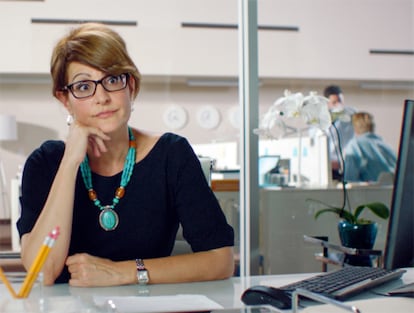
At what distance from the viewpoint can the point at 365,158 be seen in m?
4.22

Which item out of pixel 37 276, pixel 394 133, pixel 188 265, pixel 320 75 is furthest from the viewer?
pixel 394 133

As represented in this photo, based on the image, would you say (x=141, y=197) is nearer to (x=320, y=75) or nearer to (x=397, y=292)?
(x=397, y=292)

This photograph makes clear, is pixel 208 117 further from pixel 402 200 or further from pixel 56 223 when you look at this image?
pixel 402 200

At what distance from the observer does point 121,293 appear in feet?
3.68

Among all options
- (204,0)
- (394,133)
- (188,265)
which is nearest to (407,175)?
(188,265)

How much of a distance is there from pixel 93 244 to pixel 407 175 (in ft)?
2.55

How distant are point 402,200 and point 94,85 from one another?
2.58 feet

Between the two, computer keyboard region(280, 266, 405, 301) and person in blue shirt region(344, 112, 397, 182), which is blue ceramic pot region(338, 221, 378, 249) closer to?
computer keyboard region(280, 266, 405, 301)

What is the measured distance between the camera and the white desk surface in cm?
97

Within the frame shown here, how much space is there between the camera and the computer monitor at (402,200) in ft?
3.24

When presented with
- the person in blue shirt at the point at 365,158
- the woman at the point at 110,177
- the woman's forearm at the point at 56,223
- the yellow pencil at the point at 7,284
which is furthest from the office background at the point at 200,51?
the yellow pencil at the point at 7,284

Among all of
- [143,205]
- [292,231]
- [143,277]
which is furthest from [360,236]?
[292,231]

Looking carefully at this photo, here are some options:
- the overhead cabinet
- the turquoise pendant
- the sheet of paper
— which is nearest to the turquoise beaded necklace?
the turquoise pendant

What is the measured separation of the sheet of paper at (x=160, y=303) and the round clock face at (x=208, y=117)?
3.72 m
